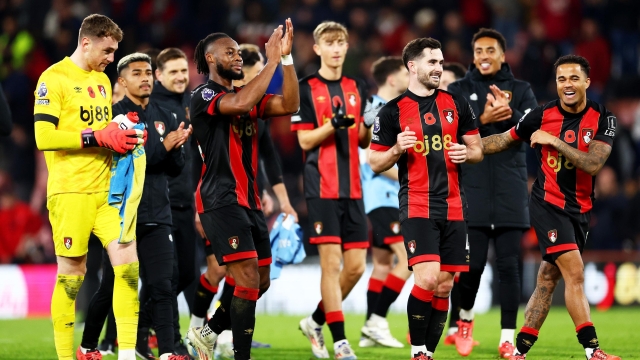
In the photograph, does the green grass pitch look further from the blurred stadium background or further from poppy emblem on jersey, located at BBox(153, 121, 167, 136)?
poppy emblem on jersey, located at BBox(153, 121, 167, 136)

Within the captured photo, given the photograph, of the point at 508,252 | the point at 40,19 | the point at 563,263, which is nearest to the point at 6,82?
the point at 40,19

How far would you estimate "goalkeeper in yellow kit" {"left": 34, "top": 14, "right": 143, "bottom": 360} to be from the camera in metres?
6.93

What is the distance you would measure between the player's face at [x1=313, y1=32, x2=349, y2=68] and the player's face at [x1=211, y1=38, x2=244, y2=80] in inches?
72.3

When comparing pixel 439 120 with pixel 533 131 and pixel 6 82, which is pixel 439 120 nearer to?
pixel 533 131

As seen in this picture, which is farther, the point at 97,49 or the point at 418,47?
the point at 418,47

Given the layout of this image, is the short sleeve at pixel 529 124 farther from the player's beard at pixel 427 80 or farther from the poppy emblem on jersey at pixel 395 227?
the poppy emblem on jersey at pixel 395 227

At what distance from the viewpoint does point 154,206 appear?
764cm

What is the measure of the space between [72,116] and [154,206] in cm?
104

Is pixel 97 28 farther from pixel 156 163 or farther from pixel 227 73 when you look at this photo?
pixel 156 163

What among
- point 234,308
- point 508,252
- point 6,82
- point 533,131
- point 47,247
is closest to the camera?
point 234,308

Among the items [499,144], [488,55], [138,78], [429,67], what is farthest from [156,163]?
[488,55]

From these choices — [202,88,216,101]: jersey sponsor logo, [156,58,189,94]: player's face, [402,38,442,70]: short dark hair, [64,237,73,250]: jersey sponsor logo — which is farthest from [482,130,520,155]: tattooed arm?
[64,237,73,250]: jersey sponsor logo

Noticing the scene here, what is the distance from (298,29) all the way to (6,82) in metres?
5.54

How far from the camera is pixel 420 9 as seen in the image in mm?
18328
